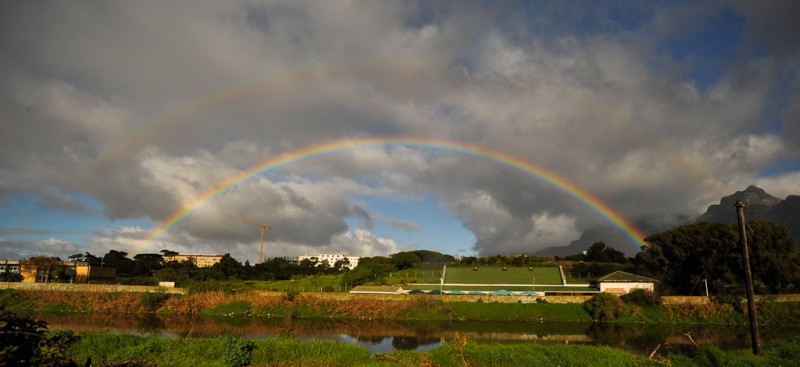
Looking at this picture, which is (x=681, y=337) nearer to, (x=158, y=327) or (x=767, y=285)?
(x=767, y=285)

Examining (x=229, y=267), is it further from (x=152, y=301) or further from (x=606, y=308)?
(x=606, y=308)

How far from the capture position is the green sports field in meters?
81.1

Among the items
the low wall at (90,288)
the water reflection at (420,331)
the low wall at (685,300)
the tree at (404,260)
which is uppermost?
the tree at (404,260)

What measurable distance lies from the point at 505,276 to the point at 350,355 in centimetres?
6505

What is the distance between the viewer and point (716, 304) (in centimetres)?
5697

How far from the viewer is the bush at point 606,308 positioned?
56.9 metres

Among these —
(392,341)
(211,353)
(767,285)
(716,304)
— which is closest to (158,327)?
(392,341)

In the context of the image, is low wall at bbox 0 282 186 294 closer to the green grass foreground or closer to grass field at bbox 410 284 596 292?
grass field at bbox 410 284 596 292

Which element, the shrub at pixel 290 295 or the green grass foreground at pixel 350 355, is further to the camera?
the shrub at pixel 290 295

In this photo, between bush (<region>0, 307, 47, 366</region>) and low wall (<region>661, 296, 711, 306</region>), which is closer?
bush (<region>0, 307, 47, 366</region>)

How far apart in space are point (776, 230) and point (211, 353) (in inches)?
2831

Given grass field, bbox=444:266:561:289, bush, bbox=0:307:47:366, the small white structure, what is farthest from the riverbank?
bush, bbox=0:307:47:366

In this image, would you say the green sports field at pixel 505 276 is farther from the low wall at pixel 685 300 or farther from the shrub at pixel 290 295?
the shrub at pixel 290 295

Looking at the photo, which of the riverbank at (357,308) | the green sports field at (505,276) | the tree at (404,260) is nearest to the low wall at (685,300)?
the riverbank at (357,308)
